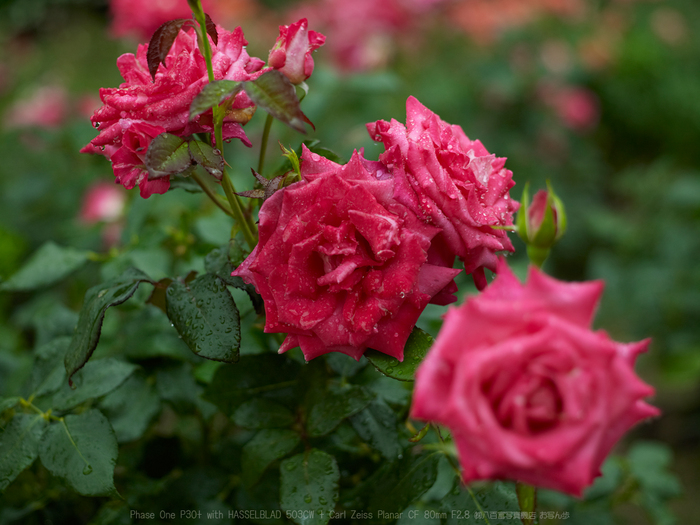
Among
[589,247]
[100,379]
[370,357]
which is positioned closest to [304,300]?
[370,357]

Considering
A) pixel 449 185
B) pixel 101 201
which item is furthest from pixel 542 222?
pixel 101 201

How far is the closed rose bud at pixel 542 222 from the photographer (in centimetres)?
49

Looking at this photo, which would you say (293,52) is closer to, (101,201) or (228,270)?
(228,270)

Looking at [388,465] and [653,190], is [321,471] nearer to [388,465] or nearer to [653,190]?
[388,465]

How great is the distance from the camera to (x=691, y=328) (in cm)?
173

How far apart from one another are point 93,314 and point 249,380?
0.21 meters

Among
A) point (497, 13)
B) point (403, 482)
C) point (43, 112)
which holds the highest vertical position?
point (497, 13)

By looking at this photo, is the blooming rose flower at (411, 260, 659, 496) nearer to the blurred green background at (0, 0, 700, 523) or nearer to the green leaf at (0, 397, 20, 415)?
the blurred green background at (0, 0, 700, 523)

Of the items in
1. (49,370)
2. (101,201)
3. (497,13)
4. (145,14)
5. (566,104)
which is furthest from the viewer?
(497,13)

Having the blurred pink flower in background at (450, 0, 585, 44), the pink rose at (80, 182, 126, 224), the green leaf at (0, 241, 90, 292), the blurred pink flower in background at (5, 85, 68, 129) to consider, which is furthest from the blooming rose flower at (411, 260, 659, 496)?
the blurred pink flower in background at (450, 0, 585, 44)

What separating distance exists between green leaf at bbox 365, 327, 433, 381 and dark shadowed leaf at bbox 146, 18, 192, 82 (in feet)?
1.17

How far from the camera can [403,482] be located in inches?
24.5

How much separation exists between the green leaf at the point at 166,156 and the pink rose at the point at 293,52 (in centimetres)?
13

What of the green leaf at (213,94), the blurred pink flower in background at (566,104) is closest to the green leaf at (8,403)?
the green leaf at (213,94)
